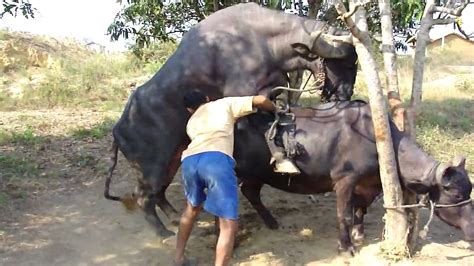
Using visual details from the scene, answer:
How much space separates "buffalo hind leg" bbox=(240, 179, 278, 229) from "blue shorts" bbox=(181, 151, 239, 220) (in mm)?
1148

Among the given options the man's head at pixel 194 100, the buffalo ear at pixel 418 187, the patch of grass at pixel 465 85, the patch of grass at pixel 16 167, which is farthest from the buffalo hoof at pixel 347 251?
the patch of grass at pixel 465 85

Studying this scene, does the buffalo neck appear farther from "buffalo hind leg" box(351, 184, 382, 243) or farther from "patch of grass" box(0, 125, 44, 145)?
"patch of grass" box(0, 125, 44, 145)

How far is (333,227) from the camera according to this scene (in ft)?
19.7

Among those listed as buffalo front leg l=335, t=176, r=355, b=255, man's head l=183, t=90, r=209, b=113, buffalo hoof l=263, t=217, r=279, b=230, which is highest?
man's head l=183, t=90, r=209, b=113

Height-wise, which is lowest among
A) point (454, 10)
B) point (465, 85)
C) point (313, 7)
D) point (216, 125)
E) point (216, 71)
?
point (465, 85)

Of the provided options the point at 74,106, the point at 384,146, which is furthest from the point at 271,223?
the point at 74,106

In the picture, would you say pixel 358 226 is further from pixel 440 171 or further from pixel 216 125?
pixel 216 125

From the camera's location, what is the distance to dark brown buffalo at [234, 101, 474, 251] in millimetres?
5016

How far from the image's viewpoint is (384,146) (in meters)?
4.91

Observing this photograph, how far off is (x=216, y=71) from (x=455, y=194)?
237 centimetres

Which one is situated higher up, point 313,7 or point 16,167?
point 313,7

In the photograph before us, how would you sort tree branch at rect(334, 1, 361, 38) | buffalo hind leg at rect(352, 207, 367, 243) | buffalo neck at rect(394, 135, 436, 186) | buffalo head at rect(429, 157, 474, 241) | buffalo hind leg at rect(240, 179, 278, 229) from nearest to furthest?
tree branch at rect(334, 1, 361, 38) < buffalo head at rect(429, 157, 474, 241) < buffalo neck at rect(394, 135, 436, 186) < buffalo hind leg at rect(352, 207, 367, 243) < buffalo hind leg at rect(240, 179, 278, 229)

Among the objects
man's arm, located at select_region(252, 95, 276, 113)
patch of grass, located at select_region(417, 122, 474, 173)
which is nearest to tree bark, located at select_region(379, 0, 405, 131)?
man's arm, located at select_region(252, 95, 276, 113)

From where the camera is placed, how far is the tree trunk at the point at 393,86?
200 inches
